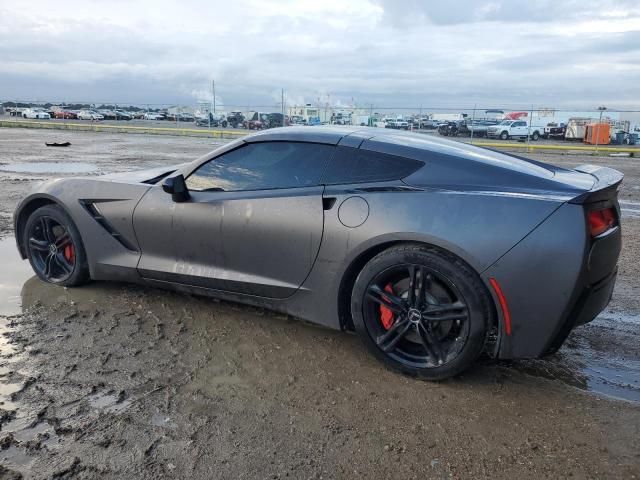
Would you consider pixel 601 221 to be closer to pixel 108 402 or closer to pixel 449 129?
pixel 108 402

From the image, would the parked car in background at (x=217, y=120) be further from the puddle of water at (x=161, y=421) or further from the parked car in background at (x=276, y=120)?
the puddle of water at (x=161, y=421)

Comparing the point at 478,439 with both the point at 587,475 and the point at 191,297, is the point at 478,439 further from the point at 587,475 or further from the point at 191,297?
the point at 191,297

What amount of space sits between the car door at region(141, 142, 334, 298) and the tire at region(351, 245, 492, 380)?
47 cm

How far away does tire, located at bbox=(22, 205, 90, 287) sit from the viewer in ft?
14.5

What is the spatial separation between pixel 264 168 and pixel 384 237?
1066 millimetres

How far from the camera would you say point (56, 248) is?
4551 mm

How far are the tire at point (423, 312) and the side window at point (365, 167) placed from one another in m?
0.48

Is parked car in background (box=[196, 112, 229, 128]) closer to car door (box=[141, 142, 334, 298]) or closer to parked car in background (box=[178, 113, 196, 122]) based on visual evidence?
parked car in background (box=[178, 113, 196, 122])

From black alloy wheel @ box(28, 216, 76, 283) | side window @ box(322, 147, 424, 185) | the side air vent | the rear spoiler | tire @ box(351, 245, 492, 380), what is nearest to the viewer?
the rear spoiler

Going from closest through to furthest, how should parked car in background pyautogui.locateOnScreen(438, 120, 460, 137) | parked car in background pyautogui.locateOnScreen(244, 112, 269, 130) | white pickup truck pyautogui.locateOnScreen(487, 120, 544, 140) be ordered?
1. white pickup truck pyautogui.locateOnScreen(487, 120, 544, 140)
2. parked car in background pyautogui.locateOnScreen(438, 120, 460, 137)
3. parked car in background pyautogui.locateOnScreen(244, 112, 269, 130)

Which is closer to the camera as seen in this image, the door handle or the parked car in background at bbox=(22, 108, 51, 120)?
the door handle

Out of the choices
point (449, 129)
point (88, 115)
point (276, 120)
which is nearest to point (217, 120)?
point (276, 120)

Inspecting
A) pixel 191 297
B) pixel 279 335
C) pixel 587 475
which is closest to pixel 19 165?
pixel 191 297

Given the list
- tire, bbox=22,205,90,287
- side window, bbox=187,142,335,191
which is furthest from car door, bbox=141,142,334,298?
tire, bbox=22,205,90,287
